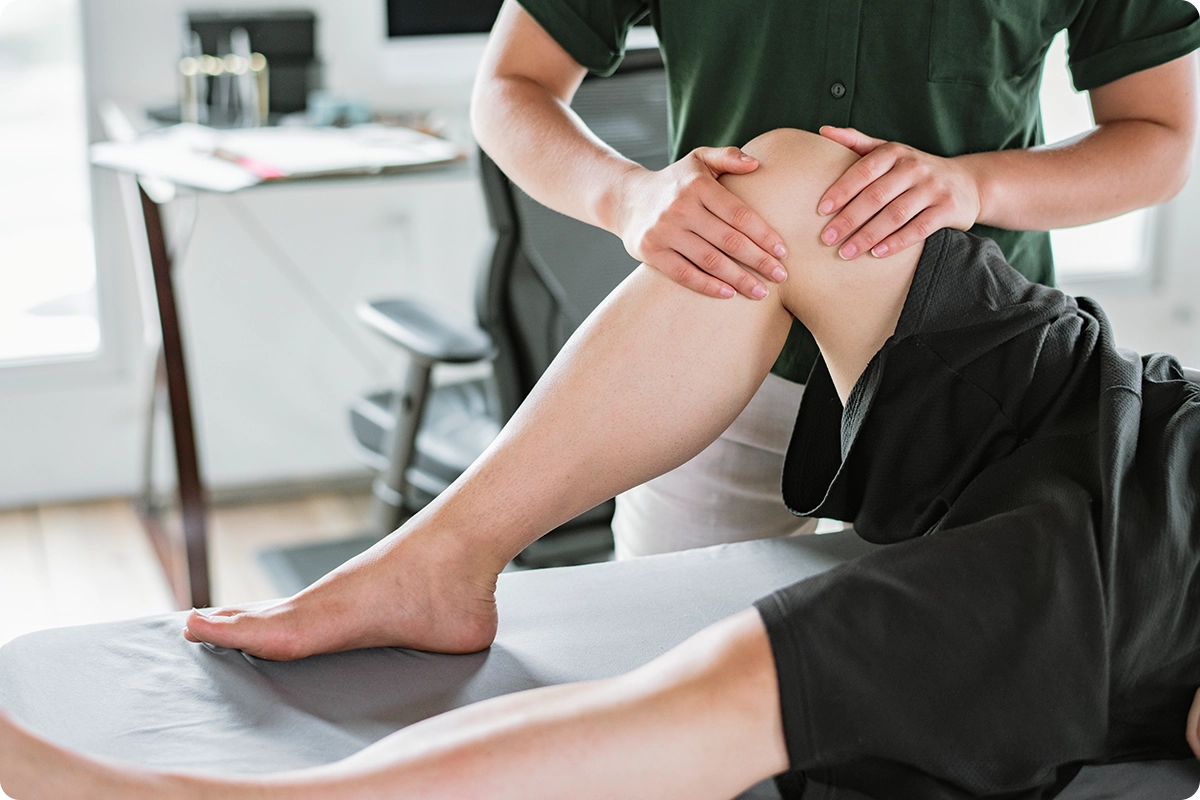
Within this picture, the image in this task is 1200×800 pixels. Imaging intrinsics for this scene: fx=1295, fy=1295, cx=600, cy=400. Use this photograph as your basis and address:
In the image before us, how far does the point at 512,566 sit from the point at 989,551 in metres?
1.30

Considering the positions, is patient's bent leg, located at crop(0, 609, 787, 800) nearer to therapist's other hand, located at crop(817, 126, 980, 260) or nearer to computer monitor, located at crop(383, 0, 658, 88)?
therapist's other hand, located at crop(817, 126, 980, 260)

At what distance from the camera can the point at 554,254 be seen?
74.7 inches

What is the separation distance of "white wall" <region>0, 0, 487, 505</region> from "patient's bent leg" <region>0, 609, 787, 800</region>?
80.4 inches

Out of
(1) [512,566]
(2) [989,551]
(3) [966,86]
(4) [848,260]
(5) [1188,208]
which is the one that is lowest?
(1) [512,566]

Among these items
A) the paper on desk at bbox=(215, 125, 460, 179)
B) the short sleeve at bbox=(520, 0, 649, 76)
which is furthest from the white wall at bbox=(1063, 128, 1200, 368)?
the short sleeve at bbox=(520, 0, 649, 76)

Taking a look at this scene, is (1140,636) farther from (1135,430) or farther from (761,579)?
(761,579)

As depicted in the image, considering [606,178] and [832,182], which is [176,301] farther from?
[832,182]

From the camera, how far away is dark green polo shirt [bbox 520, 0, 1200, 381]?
129cm

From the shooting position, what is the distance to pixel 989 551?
3.12 feet

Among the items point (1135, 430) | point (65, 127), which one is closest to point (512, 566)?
point (1135, 430)

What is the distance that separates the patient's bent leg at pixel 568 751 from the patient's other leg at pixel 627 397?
0.83ft

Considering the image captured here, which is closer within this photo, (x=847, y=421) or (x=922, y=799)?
(x=922, y=799)

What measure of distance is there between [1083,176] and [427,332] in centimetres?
98

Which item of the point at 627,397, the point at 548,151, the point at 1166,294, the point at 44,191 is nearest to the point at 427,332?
the point at 548,151
